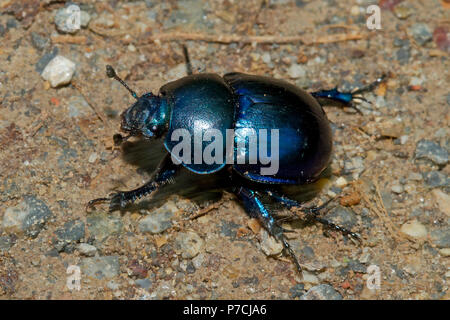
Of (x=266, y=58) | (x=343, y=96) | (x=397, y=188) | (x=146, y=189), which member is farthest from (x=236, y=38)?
(x=397, y=188)

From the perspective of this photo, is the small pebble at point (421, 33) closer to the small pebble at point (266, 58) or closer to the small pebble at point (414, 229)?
the small pebble at point (266, 58)

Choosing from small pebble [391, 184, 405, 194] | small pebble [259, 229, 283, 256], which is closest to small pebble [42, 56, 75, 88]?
small pebble [259, 229, 283, 256]

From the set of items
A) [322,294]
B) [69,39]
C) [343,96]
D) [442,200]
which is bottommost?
[322,294]

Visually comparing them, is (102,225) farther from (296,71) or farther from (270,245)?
(296,71)

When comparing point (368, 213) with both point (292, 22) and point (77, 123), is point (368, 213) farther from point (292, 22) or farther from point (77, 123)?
point (77, 123)

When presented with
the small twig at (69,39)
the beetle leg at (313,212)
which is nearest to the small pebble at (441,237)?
the beetle leg at (313,212)

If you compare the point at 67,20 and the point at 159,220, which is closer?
the point at 159,220
